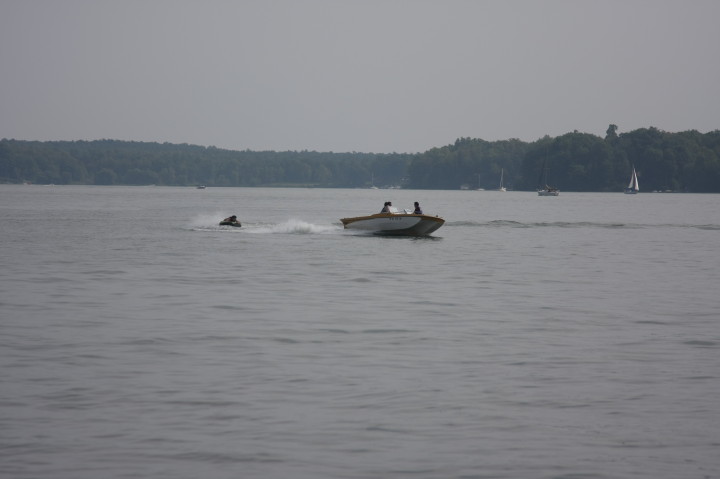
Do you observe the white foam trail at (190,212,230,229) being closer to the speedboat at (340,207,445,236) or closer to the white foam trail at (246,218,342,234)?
the white foam trail at (246,218,342,234)

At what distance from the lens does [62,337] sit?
22344 mm

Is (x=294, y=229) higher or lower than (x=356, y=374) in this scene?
lower

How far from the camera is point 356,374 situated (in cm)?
1831

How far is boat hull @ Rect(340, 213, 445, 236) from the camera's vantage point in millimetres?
59781

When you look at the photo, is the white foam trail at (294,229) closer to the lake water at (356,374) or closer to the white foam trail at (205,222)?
the white foam trail at (205,222)

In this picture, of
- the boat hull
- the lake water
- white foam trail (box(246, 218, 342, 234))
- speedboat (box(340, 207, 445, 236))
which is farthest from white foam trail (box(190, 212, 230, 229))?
the lake water

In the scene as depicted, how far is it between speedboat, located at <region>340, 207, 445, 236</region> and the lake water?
19413 mm

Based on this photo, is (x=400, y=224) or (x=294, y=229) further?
(x=294, y=229)

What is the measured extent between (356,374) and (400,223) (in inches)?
1660

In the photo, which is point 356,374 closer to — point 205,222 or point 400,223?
point 400,223

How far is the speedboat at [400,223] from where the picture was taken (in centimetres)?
5978

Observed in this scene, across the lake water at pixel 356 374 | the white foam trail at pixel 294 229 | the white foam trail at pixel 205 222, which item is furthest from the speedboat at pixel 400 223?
the lake water at pixel 356 374

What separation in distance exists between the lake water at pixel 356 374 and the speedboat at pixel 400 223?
19.4m

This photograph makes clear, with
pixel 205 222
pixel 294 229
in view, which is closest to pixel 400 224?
pixel 294 229
